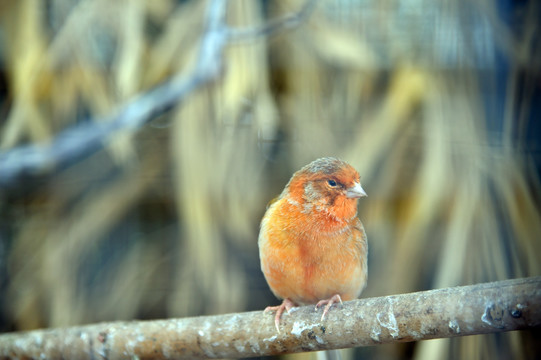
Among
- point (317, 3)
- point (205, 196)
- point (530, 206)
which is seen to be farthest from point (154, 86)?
point (530, 206)

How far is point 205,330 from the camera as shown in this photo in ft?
3.19

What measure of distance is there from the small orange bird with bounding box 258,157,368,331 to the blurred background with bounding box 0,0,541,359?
0.12 meters

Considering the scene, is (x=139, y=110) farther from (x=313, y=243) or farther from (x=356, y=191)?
(x=356, y=191)

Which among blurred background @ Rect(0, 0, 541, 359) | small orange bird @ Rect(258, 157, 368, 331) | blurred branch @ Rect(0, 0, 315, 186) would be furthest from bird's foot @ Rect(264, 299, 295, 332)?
blurred branch @ Rect(0, 0, 315, 186)

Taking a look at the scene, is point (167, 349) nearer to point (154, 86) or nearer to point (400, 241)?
point (400, 241)

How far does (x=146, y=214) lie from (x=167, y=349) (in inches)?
20.7

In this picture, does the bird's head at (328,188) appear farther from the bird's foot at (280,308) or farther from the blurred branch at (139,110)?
the blurred branch at (139,110)

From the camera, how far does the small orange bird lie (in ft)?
2.56

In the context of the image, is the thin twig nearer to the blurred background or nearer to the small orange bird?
the blurred background

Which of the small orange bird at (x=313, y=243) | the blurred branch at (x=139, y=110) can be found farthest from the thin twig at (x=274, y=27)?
the small orange bird at (x=313, y=243)

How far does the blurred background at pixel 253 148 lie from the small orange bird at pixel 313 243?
123mm

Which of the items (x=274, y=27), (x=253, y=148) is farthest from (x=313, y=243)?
(x=274, y=27)

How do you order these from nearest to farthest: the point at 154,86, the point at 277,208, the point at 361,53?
1. the point at 277,208
2. the point at 361,53
3. the point at 154,86

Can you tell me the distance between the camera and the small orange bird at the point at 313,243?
78 cm
